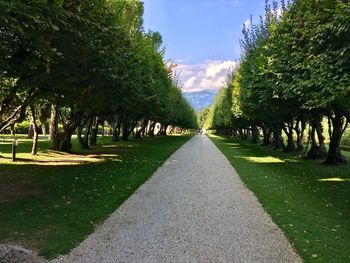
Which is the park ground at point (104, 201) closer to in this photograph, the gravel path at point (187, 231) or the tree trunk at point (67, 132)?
the gravel path at point (187, 231)

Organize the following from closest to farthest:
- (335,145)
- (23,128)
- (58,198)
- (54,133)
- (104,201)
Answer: (104,201), (58,198), (335,145), (54,133), (23,128)

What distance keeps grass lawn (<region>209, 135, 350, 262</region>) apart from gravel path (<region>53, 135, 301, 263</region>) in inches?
12.7

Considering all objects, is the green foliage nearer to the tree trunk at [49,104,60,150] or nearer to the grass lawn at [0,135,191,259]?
the tree trunk at [49,104,60,150]

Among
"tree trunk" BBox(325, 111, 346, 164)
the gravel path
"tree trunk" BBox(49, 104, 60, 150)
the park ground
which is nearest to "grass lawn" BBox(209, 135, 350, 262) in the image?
the park ground

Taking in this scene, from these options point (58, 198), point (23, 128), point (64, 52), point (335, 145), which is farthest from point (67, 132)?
point (23, 128)

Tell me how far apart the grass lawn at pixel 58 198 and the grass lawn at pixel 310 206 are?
12.4 ft

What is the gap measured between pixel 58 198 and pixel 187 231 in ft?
14.0

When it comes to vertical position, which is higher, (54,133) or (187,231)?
(54,133)

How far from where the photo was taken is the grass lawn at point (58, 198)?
22.8ft

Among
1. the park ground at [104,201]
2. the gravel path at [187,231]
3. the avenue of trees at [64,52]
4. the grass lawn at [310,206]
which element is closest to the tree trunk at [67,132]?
the avenue of trees at [64,52]

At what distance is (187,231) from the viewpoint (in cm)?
753

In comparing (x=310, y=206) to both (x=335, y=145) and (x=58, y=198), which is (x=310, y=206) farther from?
(x=335, y=145)

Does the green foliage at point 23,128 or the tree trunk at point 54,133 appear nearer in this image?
the tree trunk at point 54,133

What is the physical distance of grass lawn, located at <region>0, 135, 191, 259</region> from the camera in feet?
22.8
